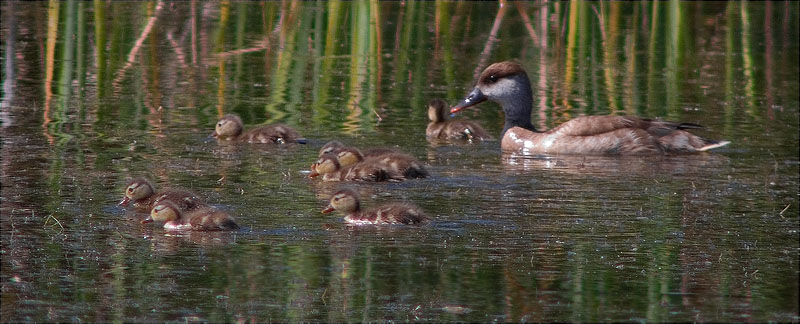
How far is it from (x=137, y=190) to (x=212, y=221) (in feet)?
3.52

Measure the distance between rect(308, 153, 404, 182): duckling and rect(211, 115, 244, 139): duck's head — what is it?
2025mm

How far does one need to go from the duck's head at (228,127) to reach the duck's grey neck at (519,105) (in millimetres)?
2699

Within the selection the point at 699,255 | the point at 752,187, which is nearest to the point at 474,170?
the point at 752,187

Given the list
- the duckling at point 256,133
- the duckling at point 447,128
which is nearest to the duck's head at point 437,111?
the duckling at point 447,128

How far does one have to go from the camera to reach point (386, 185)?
418 inches

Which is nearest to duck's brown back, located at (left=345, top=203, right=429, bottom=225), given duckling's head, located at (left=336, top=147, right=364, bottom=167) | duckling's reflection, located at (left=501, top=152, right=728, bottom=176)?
duckling's head, located at (left=336, top=147, right=364, bottom=167)

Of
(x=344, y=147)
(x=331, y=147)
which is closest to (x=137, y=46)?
(x=331, y=147)

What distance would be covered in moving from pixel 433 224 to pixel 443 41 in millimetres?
11083

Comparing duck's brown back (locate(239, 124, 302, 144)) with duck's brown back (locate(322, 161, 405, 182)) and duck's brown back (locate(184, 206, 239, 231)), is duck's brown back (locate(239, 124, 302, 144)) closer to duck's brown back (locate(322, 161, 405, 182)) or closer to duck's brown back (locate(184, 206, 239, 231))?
duck's brown back (locate(322, 161, 405, 182))

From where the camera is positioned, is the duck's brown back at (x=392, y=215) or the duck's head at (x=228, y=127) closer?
the duck's brown back at (x=392, y=215)

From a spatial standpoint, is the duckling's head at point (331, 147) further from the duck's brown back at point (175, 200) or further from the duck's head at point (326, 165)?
the duck's brown back at point (175, 200)

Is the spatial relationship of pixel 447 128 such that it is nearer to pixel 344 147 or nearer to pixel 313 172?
pixel 344 147

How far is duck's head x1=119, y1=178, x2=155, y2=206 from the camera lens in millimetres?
9227

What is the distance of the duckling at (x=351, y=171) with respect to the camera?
10680mm
